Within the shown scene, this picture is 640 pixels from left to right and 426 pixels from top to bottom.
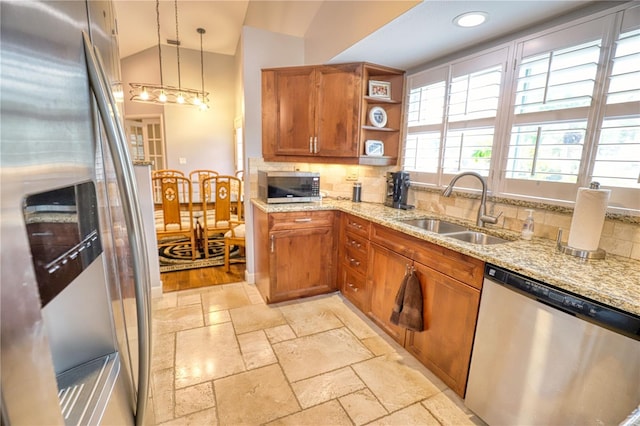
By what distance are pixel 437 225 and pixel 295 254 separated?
4.15ft

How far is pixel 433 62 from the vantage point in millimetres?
2541

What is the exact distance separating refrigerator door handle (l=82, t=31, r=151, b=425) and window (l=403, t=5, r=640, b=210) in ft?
7.07

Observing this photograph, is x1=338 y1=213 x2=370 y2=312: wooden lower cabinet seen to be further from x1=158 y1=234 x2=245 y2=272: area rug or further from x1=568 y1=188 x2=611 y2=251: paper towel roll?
x1=158 y1=234 x2=245 y2=272: area rug

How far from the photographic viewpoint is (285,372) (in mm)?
1920

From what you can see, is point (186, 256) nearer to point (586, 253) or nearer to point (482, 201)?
point (482, 201)

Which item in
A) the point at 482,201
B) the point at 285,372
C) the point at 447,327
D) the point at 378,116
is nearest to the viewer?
the point at 447,327

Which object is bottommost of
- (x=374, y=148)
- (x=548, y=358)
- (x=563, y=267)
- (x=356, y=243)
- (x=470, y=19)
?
(x=548, y=358)

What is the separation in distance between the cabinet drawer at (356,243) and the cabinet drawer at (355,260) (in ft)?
0.06

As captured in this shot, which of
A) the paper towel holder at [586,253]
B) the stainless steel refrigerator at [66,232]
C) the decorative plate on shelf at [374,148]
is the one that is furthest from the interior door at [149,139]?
the paper towel holder at [586,253]

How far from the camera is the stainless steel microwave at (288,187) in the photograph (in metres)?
2.70

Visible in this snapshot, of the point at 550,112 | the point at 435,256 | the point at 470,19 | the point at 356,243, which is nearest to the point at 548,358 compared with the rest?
the point at 435,256

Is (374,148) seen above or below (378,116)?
below

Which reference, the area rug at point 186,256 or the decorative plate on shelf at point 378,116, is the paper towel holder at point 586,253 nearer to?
the decorative plate on shelf at point 378,116

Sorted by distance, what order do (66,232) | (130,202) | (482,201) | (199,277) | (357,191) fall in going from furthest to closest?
1. (199,277)
2. (357,191)
3. (482,201)
4. (130,202)
5. (66,232)
